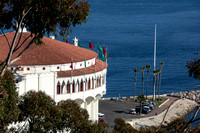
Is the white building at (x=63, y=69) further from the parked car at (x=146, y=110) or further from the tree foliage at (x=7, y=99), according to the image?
the tree foliage at (x=7, y=99)

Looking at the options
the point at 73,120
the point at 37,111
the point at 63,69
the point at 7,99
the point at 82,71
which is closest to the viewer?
the point at 7,99

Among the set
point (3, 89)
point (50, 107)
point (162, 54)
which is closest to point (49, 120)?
point (50, 107)

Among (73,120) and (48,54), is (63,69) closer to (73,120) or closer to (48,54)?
(48,54)

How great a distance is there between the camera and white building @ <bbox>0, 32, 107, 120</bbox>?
66.1 m

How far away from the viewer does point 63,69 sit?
6981 centimetres

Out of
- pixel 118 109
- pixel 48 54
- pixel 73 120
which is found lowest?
pixel 118 109

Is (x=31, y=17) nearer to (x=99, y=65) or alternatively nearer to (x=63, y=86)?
(x=63, y=86)

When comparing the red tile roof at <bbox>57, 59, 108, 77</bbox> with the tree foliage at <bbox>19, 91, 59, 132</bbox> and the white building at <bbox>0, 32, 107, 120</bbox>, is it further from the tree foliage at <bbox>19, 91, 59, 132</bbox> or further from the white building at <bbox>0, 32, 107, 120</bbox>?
the tree foliage at <bbox>19, 91, 59, 132</bbox>

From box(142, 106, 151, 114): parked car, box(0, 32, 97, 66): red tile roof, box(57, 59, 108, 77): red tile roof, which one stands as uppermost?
box(0, 32, 97, 66): red tile roof

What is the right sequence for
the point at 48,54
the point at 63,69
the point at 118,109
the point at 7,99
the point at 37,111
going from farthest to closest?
the point at 118,109, the point at 48,54, the point at 63,69, the point at 37,111, the point at 7,99

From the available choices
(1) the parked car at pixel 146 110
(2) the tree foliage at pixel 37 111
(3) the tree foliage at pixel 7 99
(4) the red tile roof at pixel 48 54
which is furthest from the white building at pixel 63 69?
(3) the tree foliage at pixel 7 99

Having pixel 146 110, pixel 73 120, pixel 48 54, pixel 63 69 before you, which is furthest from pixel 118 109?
pixel 73 120

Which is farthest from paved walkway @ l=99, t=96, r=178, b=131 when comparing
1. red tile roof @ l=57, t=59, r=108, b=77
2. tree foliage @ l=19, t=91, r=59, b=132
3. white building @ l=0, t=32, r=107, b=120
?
tree foliage @ l=19, t=91, r=59, b=132

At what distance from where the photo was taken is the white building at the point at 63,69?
2603 inches
